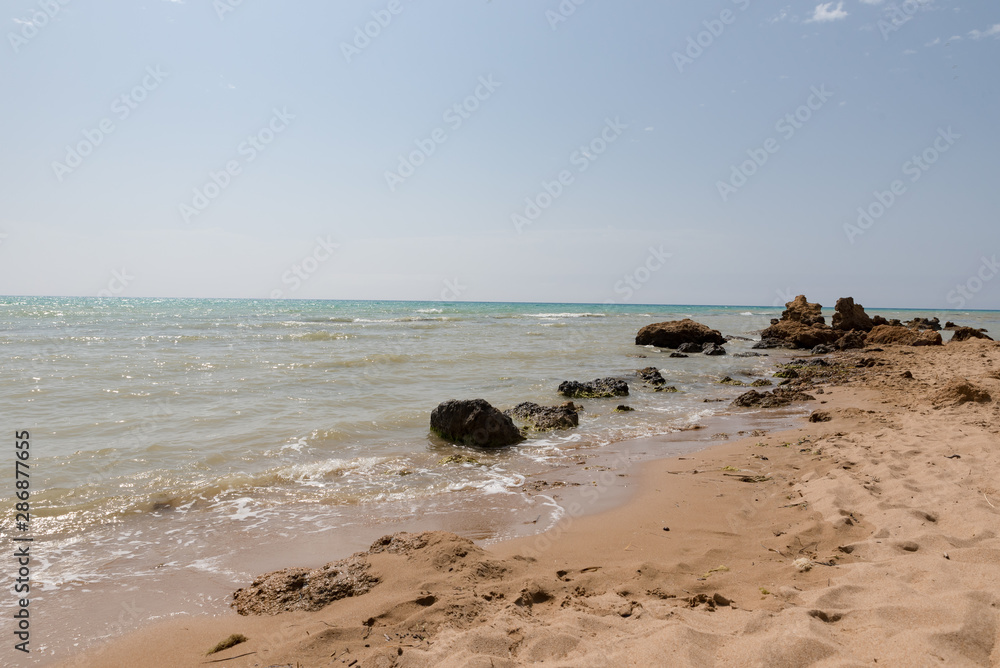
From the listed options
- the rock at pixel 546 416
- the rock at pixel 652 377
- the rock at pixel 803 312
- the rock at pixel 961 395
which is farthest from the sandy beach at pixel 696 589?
the rock at pixel 803 312

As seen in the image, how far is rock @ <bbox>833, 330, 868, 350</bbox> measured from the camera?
19812mm

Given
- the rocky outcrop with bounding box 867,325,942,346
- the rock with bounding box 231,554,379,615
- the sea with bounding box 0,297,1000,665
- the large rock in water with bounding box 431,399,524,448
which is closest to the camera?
the rock with bounding box 231,554,379,615

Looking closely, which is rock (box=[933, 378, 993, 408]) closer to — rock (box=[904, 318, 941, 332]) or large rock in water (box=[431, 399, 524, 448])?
large rock in water (box=[431, 399, 524, 448])

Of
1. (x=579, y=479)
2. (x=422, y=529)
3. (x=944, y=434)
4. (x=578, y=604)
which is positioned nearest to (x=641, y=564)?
(x=578, y=604)

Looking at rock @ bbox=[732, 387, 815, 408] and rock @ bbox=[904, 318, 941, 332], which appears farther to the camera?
rock @ bbox=[904, 318, 941, 332]

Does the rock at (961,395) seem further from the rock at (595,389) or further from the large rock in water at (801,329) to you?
the large rock in water at (801,329)

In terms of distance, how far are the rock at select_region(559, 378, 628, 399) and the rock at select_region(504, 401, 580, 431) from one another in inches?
67.7

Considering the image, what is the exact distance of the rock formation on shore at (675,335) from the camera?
2278 cm

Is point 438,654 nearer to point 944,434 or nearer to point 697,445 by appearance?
point 697,445

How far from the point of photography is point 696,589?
10.5ft

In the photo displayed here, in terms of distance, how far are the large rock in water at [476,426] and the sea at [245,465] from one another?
271mm

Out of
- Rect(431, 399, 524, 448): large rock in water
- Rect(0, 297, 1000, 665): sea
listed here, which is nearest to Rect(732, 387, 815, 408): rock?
Rect(0, 297, 1000, 665): sea

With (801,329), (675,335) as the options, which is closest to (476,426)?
(675,335)

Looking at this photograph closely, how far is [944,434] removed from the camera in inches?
242
